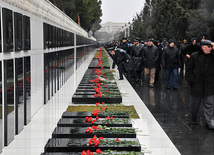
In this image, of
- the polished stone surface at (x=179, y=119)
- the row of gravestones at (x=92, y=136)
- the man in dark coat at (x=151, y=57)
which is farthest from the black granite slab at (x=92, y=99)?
the man in dark coat at (x=151, y=57)

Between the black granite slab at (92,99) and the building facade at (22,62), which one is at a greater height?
the building facade at (22,62)

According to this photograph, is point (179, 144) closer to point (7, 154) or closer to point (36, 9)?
point (7, 154)

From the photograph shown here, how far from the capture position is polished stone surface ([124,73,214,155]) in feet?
22.0

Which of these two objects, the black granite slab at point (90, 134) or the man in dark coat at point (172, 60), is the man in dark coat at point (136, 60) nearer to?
the man in dark coat at point (172, 60)

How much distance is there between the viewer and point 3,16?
20.7 ft

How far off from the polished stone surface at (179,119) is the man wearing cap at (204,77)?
0.45 m

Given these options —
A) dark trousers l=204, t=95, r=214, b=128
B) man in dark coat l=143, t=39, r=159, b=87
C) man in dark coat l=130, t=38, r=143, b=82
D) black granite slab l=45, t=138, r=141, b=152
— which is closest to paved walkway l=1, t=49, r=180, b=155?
black granite slab l=45, t=138, r=141, b=152

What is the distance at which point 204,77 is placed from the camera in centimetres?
834

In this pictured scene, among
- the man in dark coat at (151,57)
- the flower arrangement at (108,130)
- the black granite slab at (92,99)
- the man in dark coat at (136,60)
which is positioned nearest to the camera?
the flower arrangement at (108,130)

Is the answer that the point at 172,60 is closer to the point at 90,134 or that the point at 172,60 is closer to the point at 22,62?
the point at 22,62

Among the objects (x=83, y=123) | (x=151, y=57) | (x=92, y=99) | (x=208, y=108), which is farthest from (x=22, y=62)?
(x=151, y=57)

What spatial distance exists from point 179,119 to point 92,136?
9.75 ft

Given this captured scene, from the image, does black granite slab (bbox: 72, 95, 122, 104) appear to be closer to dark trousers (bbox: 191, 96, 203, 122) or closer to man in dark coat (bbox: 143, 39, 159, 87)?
dark trousers (bbox: 191, 96, 203, 122)

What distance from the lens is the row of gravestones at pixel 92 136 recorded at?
233 inches
